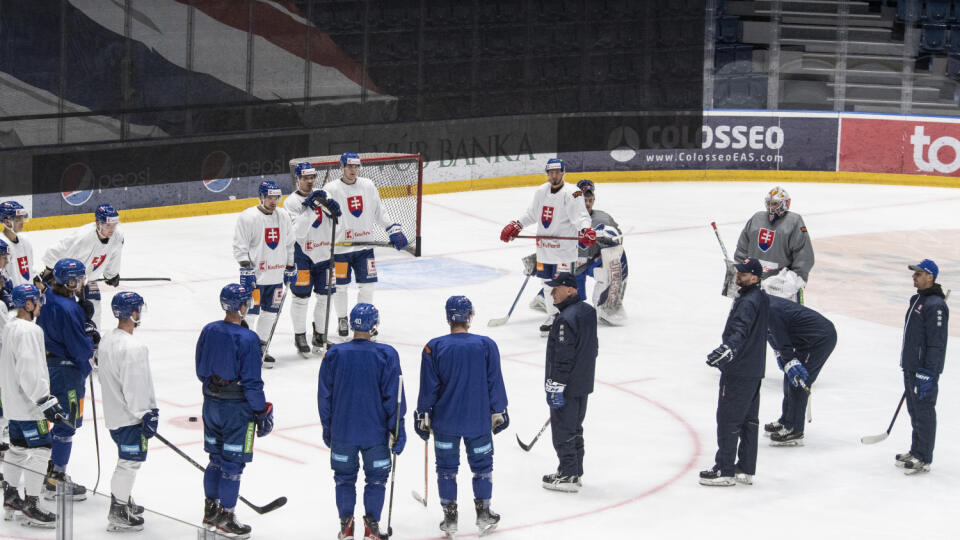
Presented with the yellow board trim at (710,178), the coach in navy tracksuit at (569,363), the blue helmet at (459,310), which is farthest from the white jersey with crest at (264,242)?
the yellow board trim at (710,178)

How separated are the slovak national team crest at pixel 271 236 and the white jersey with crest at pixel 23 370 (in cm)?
370

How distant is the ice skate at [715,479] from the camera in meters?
9.23

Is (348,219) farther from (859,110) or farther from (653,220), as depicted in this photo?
(859,110)

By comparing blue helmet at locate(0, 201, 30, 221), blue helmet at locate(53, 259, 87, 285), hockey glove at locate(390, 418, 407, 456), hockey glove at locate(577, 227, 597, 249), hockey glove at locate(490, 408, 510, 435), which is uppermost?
blue helmet at locate(0, 201, 30, 221)

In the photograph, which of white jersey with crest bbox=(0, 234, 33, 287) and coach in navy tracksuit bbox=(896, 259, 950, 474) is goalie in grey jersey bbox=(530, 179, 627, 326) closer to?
coach in navy tracksuit bbox=(896, 259, 950, 474)

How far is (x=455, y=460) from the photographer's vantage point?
813 centimetres

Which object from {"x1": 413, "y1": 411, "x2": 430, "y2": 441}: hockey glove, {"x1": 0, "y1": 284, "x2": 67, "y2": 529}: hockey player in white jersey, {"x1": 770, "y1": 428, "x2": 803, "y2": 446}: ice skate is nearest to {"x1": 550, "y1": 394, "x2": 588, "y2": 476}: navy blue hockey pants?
{"x1": 413, "y1": 411, "x2": 430, "y2": 441}: hockey glove

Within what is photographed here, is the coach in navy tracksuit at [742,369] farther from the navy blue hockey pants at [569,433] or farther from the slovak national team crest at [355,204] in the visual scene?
the slovak national team crest at [355,204]

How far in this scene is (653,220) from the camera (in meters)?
19.4

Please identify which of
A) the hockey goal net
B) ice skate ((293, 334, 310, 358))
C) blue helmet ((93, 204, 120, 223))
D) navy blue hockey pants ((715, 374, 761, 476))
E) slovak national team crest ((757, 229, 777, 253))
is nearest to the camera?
navy blue hockey pants ((715, 374, 761, 476))

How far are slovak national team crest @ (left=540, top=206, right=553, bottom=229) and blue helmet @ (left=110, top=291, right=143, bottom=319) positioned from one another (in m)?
6.00

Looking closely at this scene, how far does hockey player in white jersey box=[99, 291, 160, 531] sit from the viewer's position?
7.80 metres

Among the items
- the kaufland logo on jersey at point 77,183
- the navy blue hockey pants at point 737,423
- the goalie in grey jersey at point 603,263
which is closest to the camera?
the navy blue hockey pants at point 737,423

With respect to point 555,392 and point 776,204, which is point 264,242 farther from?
point 776,204
